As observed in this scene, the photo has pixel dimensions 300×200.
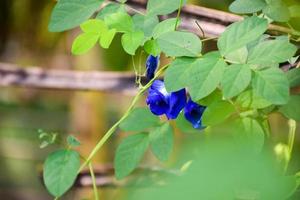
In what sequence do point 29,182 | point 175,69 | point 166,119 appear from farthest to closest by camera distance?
point 29,182, point 166,119, point 175,69

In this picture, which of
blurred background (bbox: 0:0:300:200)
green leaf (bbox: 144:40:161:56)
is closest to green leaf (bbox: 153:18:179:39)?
green leaf (bbox: 144:40:161:56)

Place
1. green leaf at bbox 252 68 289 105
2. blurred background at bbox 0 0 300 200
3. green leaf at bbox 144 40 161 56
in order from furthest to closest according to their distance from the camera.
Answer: blurred background at bbox 0 0 300 200, green leaf at bbox 144 40 161 56, green leaf at bbox 252 68 289 105

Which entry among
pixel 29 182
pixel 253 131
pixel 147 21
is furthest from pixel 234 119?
pixel 29 182

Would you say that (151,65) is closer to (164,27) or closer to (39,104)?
(164,27)

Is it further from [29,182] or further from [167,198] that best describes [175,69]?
[29,182]

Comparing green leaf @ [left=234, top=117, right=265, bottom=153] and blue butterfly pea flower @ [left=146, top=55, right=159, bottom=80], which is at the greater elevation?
blue butterfly pea flower @ [left=146, top=55, right=159, bottom=80]

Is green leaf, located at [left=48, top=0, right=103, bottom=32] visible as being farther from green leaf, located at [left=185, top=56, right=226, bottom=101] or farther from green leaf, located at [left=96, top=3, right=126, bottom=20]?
green leaf, located at [left=185, top=56, right=226, bottom=101]

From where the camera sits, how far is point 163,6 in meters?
0.72

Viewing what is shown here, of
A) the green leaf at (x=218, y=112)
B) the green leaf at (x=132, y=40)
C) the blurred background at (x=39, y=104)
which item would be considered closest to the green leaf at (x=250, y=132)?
the green leaf at (x=218, y=112)

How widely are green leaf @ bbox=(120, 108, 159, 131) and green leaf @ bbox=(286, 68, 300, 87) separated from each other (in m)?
0.17

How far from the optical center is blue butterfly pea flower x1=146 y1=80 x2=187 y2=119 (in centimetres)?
73

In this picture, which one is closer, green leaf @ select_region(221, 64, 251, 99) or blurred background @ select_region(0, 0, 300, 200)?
green leaf @ select_region(221, 64, 251, 99)

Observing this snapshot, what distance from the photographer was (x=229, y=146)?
1.82ft

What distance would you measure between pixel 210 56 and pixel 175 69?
32 millimetres
